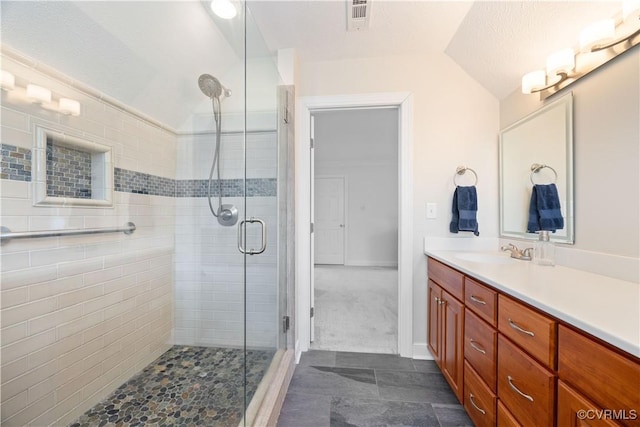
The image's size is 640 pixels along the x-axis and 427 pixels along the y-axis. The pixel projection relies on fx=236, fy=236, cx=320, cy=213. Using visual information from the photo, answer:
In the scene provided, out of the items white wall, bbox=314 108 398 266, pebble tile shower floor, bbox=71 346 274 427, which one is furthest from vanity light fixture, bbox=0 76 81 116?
white wall, bbox=314 108 398 266

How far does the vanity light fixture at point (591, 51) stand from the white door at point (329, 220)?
3.85 meters

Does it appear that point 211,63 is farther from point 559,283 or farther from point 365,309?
point 365,309

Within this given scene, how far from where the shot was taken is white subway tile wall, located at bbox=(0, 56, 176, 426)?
3.13 ft

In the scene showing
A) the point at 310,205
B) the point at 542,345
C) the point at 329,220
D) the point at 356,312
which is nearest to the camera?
the point at 542,345

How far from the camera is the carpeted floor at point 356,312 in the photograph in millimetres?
2033

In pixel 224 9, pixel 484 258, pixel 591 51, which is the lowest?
pixel 484 258

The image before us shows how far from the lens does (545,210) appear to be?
1.42 metres

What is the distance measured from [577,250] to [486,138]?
3.25ft

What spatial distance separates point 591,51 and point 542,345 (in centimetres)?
135

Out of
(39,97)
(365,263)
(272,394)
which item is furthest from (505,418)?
(365,263)

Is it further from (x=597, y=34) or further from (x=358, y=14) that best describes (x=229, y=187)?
(x=597, y=34)

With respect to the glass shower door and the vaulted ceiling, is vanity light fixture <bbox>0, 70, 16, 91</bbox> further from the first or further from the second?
the glass shower door

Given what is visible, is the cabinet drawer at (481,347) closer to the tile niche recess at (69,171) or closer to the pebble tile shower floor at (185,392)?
the pebble tile shower floor at (185,392)

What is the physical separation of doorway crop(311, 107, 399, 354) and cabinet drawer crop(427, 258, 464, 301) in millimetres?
1263
